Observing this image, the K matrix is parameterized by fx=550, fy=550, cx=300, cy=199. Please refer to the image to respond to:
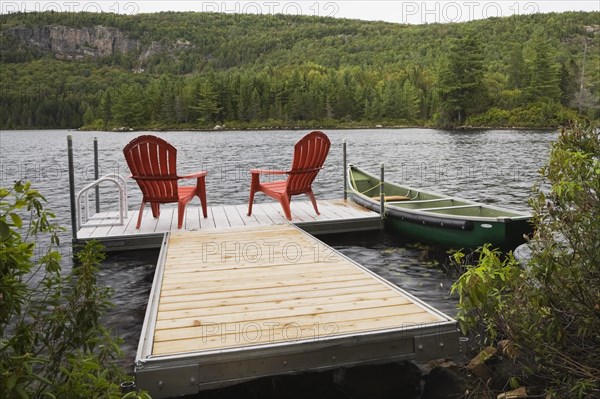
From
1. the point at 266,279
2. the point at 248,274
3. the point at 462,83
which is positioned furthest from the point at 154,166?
the point at 462,83

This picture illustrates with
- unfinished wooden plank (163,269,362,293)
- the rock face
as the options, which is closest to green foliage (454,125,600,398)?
unfinished wooden plank (163,269,362,293)

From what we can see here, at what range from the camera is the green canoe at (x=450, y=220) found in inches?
253

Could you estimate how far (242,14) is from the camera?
4449 inches

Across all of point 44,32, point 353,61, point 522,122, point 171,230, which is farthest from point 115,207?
point 44,32

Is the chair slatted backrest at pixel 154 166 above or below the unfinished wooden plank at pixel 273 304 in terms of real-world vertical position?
above

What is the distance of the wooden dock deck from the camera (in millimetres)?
7102

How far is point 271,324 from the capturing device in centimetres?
347

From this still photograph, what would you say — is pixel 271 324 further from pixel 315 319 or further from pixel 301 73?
pixel 301 73


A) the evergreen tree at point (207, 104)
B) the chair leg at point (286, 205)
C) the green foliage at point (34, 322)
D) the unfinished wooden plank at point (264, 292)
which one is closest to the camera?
the green foliage at point (34, 322)

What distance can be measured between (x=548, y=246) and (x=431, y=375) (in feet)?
5.33

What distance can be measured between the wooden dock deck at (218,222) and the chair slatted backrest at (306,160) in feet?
1.64

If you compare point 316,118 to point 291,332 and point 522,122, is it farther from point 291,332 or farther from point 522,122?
point 291,332

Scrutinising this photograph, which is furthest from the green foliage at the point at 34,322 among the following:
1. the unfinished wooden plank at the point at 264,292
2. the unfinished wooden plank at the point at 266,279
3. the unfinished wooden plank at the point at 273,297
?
the unfinished wooden plank at the point at 266,279

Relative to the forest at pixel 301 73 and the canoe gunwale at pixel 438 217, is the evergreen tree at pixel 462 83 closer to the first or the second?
the forest at pixel 301 73
